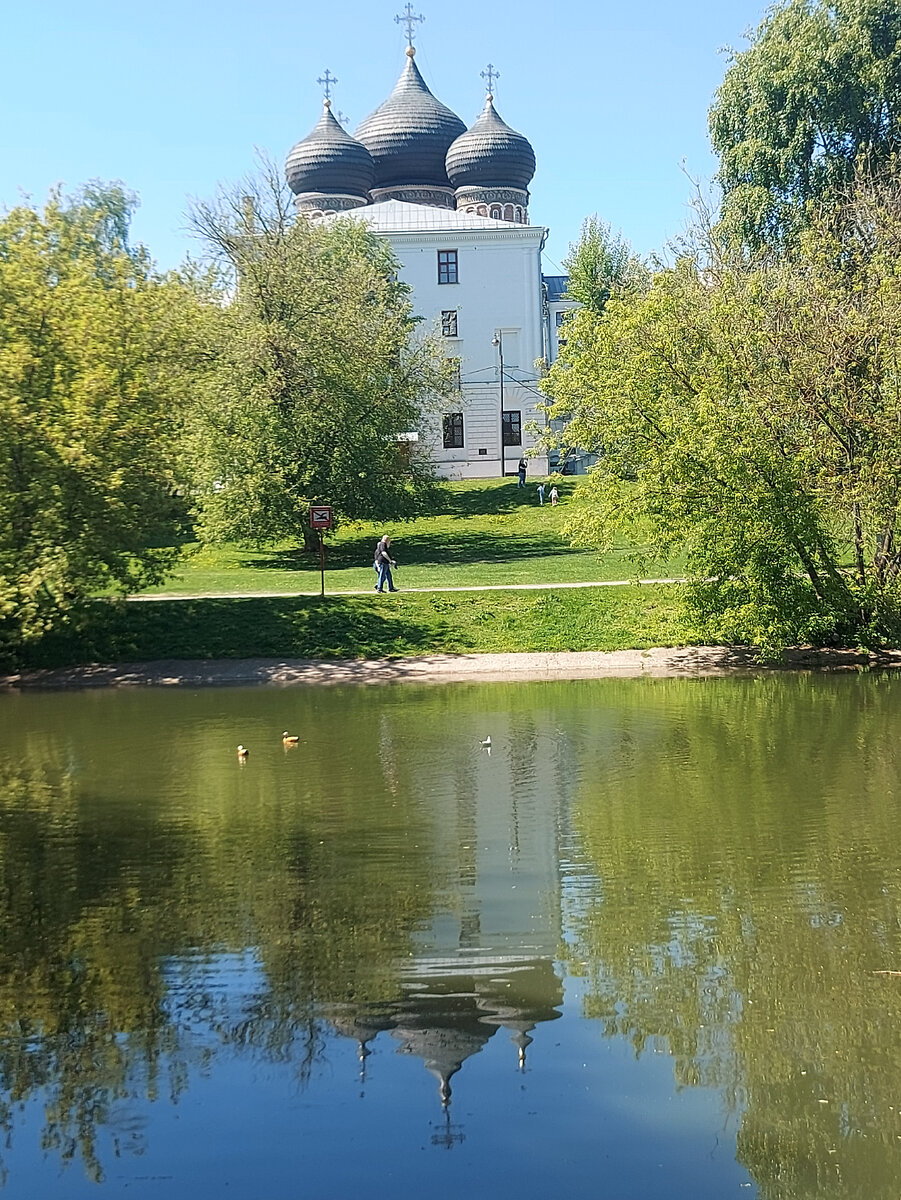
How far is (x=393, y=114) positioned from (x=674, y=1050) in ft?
202

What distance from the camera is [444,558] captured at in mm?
36188

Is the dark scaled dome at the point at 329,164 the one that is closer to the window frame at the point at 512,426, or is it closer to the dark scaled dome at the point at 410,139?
the dark scaled dome at the point at 410,139

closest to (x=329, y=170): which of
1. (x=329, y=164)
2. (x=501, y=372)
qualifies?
(x=329, y=164)

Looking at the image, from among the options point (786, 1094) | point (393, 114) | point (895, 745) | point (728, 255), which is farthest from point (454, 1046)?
point (393, 114)

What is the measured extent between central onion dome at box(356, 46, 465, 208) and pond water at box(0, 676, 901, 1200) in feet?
170

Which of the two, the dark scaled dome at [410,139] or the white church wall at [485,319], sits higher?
the dark scaled dome at [410,139]

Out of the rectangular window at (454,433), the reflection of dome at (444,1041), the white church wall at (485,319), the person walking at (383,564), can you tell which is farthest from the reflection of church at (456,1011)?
the rectangular window at (454,433)

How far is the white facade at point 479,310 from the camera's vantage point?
5897 cm

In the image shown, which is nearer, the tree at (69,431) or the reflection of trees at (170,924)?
the reflection of trees at (170,924)

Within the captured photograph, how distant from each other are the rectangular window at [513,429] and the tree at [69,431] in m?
34.5

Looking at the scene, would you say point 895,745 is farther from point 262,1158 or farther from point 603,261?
point 603,261

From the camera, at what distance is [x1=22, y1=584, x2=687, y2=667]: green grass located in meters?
25.2

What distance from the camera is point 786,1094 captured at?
7016 millimetres

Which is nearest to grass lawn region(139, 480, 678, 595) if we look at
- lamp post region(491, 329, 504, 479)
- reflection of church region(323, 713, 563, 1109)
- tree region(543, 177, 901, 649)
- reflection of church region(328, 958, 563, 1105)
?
tree region(543, 177, 901, 649)
